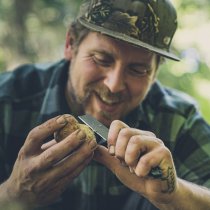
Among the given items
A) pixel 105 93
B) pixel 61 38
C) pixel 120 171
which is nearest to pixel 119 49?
Answer: pixel 105 93

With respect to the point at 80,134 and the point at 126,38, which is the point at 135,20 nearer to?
the point at 126,38

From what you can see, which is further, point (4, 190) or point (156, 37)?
point (156, 37)

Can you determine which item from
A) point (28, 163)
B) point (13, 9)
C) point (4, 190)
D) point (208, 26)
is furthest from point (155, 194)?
point (208, 26)

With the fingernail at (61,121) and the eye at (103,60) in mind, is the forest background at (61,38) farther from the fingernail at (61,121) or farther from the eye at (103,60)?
the fingernail at (61,121)

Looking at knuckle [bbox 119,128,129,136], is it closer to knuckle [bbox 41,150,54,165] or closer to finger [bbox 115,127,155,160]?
finger [bbox 115,127,155,160]

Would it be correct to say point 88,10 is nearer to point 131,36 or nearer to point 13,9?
point 131,36

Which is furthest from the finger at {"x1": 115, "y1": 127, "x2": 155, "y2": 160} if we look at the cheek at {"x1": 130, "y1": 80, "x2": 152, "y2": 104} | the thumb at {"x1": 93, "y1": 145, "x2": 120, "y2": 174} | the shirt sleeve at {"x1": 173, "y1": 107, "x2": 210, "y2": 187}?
the shirt sleeve at {"x1": 173, "y1": 107, "x2": 210, "y2": 187}
